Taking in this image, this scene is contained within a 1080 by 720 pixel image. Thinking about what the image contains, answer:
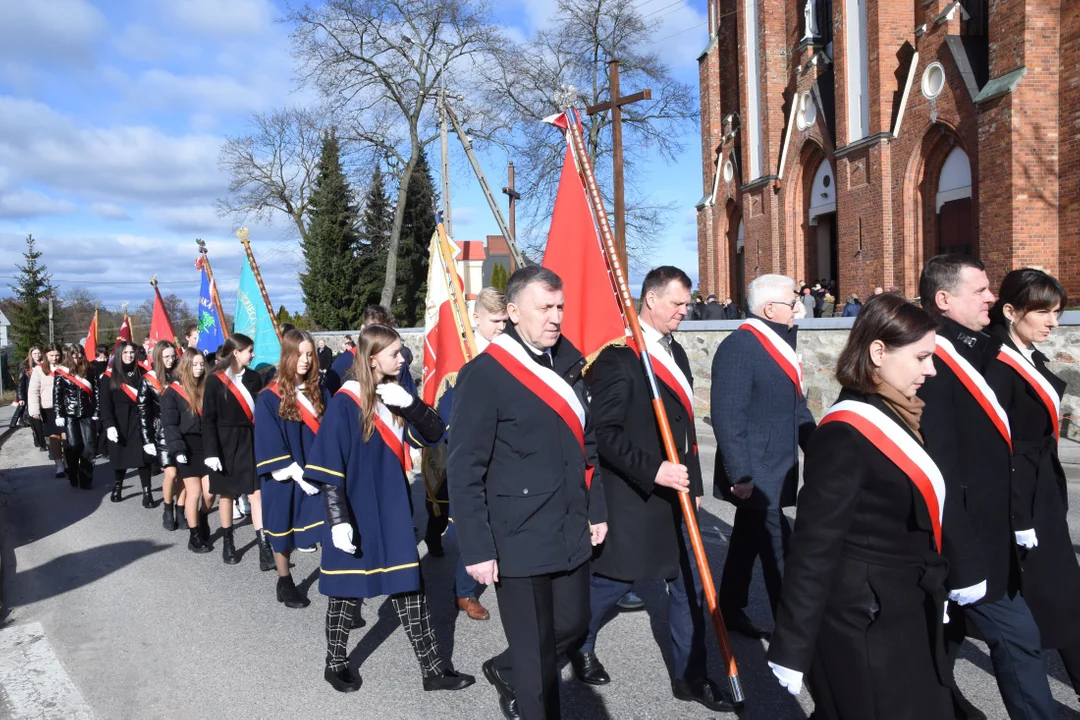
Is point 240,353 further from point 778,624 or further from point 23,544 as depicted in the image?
point 778,624

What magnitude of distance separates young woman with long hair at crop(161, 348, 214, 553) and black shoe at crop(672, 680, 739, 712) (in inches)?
197

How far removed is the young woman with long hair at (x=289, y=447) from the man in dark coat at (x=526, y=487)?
2.68 meters

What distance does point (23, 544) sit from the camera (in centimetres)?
830

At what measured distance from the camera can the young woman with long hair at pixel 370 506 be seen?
434cm

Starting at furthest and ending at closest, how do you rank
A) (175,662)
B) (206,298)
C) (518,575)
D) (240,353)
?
(206,298)
(240,353)
(175,662)
(518,575)

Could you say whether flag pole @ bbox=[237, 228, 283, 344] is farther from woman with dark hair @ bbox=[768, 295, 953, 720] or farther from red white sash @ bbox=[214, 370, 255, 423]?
woman with dark hair @ bbox=[768, 295, 953, 720]

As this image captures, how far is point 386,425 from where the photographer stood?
4504mm

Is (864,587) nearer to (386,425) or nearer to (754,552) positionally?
(754,552)

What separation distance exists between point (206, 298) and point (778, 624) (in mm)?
9685

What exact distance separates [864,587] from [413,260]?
138 ft

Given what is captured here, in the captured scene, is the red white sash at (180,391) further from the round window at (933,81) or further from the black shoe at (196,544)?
the round window at (933,81)

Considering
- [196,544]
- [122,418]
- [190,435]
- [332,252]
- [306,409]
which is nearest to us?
[306,409]

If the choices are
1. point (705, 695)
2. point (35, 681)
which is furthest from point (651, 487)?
point (35, 681)

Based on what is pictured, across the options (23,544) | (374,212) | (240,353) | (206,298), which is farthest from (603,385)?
(374,212)
